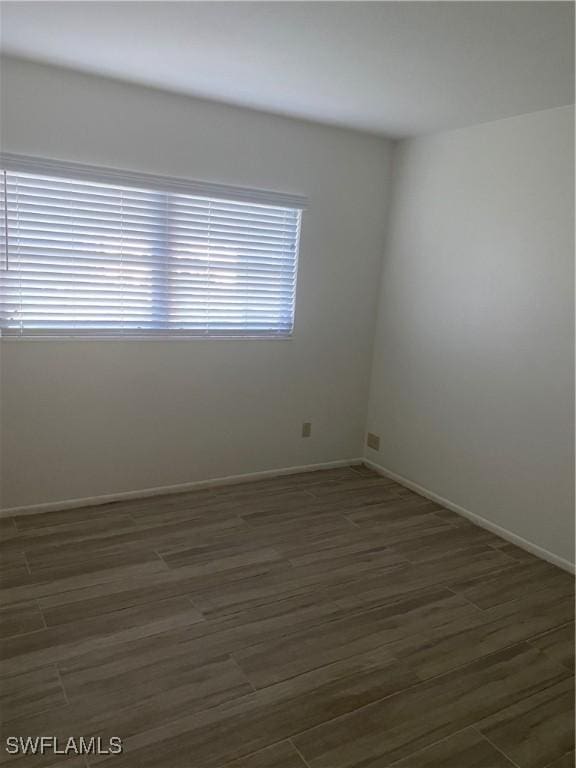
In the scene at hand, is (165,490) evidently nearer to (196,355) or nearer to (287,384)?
(196,355)

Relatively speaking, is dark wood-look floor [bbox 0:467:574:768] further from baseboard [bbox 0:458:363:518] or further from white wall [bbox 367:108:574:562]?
white wall [bbox 367:108:574:562]

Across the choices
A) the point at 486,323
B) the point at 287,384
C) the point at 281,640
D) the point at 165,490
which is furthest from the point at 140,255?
the point at 281,640

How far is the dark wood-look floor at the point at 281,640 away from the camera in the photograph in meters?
2.00

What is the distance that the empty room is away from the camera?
2.16 metres

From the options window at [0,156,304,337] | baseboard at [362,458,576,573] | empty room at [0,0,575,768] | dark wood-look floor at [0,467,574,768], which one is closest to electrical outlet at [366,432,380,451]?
empty room at [0,0,575,768]

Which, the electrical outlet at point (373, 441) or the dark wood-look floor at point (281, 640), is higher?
the electrical outlet at point (373, 441)

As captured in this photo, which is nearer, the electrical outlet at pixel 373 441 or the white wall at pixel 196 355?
the white wall at pixel 196 355

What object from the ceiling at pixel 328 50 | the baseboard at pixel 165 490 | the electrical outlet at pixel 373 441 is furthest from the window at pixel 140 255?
the electrical outlet at pixel 373 441

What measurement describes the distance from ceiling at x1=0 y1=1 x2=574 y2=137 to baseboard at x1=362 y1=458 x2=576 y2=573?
2453mm

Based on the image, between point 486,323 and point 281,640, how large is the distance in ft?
7.41

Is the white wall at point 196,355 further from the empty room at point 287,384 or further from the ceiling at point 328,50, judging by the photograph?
the ceiling at point 328,50

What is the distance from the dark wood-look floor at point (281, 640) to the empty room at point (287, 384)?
0.01 metres

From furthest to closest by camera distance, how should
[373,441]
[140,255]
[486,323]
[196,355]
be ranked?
[373,441] → [196,355] → [486,323] → [140,255]

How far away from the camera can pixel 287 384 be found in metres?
4.28
